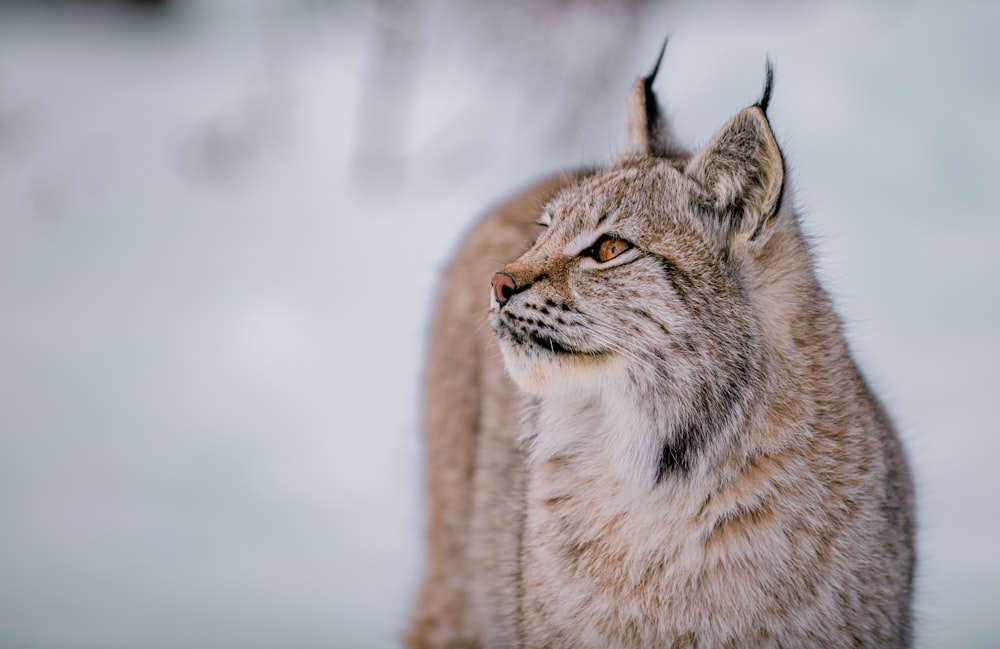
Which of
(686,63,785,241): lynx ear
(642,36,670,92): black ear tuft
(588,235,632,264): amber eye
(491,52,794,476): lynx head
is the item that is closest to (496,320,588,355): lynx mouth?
(491,52,794,476): lynx head

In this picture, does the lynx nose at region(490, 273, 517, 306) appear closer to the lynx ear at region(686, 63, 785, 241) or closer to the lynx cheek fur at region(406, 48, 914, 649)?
the lynx cheek fur at region(406, 48, 914, 649)

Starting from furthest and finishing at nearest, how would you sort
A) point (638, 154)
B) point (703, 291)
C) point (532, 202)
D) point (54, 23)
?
point (54, 23) → point (532, 202) → point (638, 154) → point (703, 291)

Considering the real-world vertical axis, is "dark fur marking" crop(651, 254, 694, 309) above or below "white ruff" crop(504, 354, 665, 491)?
above

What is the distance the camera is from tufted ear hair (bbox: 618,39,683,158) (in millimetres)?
2971

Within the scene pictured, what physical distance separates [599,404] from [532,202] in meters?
1.30

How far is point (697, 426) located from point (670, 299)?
34 centimetres

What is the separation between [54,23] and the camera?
688cm

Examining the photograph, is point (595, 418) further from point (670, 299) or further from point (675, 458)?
point (670, 299)

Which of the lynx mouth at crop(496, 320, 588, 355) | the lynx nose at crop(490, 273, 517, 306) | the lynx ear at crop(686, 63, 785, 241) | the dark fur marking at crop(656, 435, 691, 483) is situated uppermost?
the lynx ear at crop(686, 63, 785, 241)

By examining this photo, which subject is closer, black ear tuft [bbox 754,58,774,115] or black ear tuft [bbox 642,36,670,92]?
black ear tuft [bbox 754,58,774,115]

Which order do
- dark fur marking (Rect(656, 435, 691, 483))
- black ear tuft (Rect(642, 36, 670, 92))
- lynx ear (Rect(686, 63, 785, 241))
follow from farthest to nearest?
black ear tuft (Rect(642, 36, 670, 92)) < dark fur marking (Rect(656, 435, 691, 483)) < lynx ear (Rect(686, 63, 785, 241))

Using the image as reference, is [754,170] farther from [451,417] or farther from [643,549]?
[451,417]

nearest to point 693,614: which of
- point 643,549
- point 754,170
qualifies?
point 643,549

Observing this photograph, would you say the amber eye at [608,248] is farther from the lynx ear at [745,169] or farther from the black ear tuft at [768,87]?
the black ear tuft at [768,87]
